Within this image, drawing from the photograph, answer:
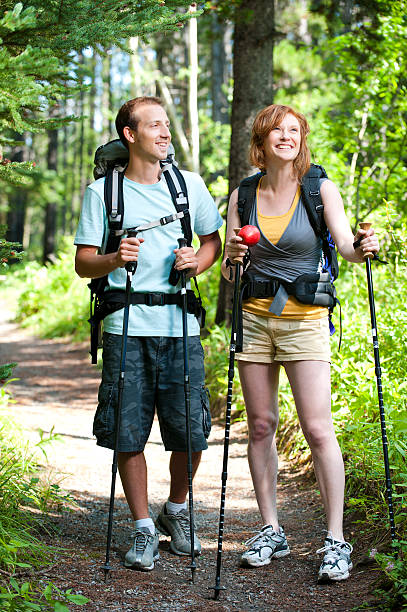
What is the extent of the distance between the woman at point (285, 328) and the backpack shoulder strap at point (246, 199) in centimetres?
3

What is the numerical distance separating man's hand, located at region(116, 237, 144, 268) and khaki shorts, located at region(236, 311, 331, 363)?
0.71 metres

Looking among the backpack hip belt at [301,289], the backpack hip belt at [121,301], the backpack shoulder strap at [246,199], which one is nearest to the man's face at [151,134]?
the backpack shoulder strap at [246,199]

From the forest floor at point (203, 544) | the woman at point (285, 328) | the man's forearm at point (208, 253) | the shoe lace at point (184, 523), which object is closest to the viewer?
the forest floor at point (203, 544)

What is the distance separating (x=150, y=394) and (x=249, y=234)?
1051mm

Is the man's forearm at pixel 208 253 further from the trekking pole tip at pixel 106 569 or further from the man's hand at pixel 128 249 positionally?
the trekking pole tip at pixel 106 569

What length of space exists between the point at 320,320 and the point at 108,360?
1.16 metres

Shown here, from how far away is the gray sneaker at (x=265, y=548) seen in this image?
146 inches

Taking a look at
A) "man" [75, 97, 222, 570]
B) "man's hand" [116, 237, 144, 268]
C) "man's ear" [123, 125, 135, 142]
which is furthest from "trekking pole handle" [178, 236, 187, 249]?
"man's ear" [123, 125, 135, 142]

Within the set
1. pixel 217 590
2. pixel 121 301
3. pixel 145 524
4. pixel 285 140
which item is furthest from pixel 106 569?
pixel 285 140

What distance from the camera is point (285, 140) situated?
361 centimetres

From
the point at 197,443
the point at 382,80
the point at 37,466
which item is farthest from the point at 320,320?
the point at 382,80

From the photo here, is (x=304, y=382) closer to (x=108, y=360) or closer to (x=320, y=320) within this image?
(x=320, y=320)

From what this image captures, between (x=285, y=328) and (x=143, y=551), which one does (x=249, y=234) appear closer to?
(x=285, y=328)

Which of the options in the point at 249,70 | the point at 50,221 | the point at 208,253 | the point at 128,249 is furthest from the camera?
the point at 50,221
